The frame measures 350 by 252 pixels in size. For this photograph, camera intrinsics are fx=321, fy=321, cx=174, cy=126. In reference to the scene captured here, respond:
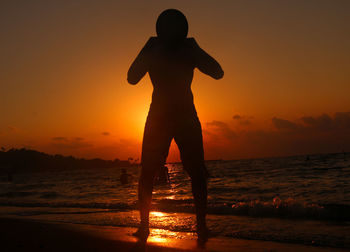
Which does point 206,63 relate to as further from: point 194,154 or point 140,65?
point 194,154

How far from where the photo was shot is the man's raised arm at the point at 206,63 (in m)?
3.48

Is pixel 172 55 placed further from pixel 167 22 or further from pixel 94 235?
pixel 94 235

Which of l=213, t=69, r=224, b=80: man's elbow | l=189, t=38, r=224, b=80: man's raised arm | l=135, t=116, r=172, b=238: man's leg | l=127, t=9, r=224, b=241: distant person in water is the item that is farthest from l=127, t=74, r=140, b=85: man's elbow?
l=213, t=69, r=224, b=80: man's elbow

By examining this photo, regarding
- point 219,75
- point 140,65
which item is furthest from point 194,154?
point 140,65

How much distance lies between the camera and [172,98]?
11.0ft

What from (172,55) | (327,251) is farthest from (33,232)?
(327,251)

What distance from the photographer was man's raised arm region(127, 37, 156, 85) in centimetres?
351

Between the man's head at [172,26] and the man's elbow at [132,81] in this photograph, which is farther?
the man's elbow at [132,81]

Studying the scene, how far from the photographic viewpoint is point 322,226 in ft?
19.3

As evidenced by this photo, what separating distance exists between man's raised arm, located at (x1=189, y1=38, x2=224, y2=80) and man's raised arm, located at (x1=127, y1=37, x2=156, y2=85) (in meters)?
0.48

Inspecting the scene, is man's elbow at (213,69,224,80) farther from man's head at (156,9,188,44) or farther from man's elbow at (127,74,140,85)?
man's elbow at (127,74,140,85)

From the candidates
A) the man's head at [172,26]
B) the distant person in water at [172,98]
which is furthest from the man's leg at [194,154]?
the man's head at [172,26]

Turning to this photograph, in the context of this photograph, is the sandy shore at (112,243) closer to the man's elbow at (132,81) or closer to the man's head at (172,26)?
the man's elbow at (132,81)

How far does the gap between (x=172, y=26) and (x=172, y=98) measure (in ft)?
2.57
